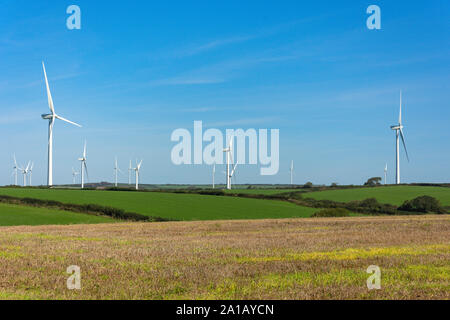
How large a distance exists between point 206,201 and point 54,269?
62272 millimetres

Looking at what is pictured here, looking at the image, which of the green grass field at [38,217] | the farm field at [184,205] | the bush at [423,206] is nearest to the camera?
the green grass field at [38,217]

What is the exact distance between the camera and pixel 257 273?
1405cm

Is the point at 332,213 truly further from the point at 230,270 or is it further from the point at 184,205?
the point at 230,270

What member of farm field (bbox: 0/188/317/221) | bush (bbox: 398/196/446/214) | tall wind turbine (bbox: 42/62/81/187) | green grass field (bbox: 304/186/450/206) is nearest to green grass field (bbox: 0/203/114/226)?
farm field (bbox: 0/188/317/221)

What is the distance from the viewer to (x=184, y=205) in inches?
2793

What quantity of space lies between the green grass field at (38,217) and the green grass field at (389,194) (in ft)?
170

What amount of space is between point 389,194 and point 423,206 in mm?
18273

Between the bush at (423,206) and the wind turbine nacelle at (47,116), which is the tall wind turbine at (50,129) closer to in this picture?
the wind turbine nacelle at (47,116)

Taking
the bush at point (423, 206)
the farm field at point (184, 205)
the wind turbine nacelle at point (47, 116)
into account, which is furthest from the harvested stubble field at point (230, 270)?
the wind turbine nacelle at point (47, 116)

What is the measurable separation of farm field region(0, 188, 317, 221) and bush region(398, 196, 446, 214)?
17.6m

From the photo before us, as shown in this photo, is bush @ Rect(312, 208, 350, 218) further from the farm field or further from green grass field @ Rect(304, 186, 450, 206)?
green grass field @ Rect(304, 186, 450, 206)

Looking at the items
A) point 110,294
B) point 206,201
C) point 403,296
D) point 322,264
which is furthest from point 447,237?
point 206,201

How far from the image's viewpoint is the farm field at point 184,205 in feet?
204

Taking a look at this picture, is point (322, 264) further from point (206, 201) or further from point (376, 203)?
point (376, 203)
